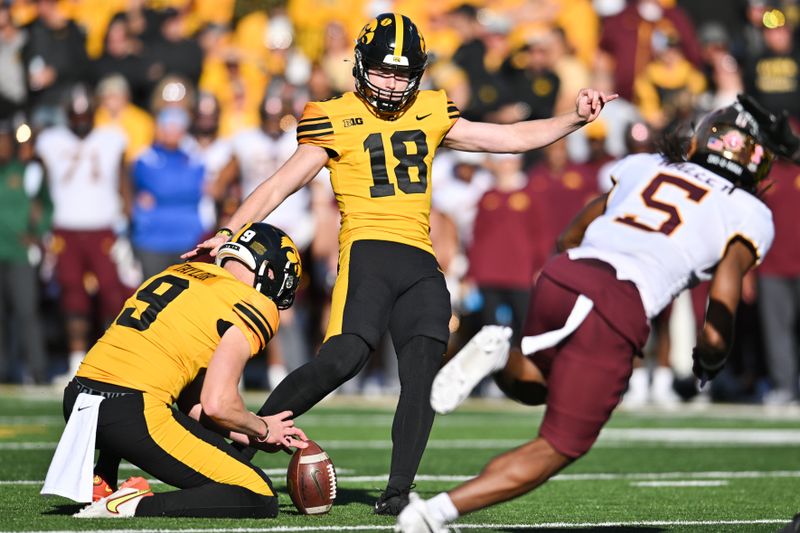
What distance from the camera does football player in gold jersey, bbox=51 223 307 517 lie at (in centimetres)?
571

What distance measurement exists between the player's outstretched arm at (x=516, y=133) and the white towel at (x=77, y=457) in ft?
6.30

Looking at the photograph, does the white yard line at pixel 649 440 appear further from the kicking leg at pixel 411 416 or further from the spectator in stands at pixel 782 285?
the kicking leg at pixel 411 416

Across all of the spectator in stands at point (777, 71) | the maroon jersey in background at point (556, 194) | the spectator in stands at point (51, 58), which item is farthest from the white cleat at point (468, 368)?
the spectator in stands at point (51, 58)

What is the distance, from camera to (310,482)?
19.8 ft

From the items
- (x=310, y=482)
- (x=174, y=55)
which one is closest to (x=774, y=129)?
(x=310, y=482)

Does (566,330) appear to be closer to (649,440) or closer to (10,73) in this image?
(649,440)

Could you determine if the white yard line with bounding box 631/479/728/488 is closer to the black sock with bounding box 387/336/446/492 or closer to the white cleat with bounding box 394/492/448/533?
the black sock with bounding box 387/336/446/492

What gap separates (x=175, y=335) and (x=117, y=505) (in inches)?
27.3

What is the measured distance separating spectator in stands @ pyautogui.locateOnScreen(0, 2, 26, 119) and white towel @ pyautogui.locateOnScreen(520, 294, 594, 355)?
36.3 ft

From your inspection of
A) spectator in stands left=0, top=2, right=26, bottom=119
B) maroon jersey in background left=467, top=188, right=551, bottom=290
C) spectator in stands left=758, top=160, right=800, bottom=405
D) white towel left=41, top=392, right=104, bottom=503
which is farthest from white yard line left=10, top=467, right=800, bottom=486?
spectator in stands left=0, top=2, right=26, bottom=119

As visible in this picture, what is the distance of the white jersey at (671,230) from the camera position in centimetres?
519

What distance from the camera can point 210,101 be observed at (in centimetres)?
1358

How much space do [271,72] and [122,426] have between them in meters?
10.5

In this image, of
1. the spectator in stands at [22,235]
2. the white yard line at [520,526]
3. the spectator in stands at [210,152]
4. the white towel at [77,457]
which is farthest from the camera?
the spectator in stands at [22,235]
